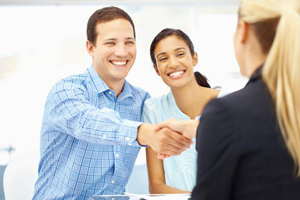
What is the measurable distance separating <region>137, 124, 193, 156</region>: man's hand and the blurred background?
2.54 metres

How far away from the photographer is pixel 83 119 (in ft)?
5.77

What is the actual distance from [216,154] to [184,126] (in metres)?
0.74

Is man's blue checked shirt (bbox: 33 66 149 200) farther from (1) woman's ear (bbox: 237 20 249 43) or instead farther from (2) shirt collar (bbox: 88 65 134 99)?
(1) woman's ear (bbox: 237 20 249 43)

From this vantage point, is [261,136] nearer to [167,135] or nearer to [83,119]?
[167,135]

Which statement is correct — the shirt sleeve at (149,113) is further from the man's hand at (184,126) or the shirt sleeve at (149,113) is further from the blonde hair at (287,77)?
the blonde hair at (287,77)

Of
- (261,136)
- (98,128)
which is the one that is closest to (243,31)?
(261,136)

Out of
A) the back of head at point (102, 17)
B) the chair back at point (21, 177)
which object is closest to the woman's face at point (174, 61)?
the back of head at point (102, 17)

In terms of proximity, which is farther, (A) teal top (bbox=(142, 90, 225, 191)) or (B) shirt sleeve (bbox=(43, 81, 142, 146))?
(A) teal top (bbox=(142, 90, 225, 191))

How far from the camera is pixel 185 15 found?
430 cm

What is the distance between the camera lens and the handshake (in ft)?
5.42

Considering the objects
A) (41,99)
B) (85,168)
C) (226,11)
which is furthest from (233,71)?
(85,168)

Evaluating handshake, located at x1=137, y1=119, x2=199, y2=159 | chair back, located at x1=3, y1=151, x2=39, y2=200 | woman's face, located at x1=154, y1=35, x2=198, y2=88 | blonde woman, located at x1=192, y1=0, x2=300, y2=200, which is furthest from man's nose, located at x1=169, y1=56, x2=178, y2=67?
blonde woman, located at x1=192, y1=0, x2=300, y2=200

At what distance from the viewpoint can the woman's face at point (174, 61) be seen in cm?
225

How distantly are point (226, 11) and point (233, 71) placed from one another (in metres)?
0.61
